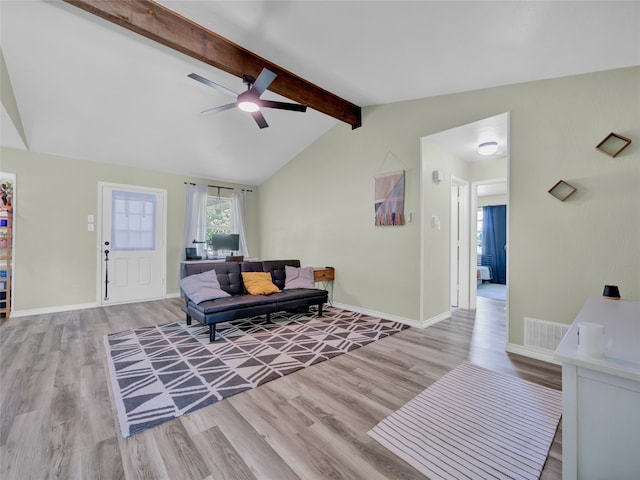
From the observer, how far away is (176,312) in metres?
4.48

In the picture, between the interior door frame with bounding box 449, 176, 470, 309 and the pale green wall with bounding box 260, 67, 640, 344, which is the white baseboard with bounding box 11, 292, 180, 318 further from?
the interior door frame with bounding box 449, 176, 470, 309

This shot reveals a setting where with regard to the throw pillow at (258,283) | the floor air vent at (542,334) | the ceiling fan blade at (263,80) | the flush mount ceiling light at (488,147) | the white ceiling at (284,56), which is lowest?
the floor air vent at (542,334)

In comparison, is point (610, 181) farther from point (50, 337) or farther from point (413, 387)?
point (50, 337)

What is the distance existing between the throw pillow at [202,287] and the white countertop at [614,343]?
10.7ft

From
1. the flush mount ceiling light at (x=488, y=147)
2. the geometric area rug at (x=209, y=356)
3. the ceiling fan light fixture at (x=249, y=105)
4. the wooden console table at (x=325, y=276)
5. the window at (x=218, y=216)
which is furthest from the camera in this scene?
the window at (x=218, y=216)

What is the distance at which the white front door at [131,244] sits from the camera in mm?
4949

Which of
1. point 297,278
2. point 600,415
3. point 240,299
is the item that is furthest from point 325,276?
point 600,415

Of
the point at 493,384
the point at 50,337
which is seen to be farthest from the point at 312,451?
the point at 50,337

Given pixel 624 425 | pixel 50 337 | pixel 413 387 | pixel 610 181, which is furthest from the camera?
pixel 50 337

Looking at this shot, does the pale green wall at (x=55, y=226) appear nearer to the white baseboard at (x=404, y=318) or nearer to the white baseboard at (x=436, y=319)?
the white baseboard at (x=404, y=318)

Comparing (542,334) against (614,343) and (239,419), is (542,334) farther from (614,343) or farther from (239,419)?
(239,419)

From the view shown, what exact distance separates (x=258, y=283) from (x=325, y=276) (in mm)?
1235

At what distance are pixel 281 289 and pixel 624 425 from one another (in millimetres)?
3791

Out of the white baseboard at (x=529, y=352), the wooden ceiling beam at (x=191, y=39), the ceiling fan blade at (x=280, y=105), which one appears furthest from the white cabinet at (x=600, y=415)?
the wooden ceiling beam at (x=191, y=39)
